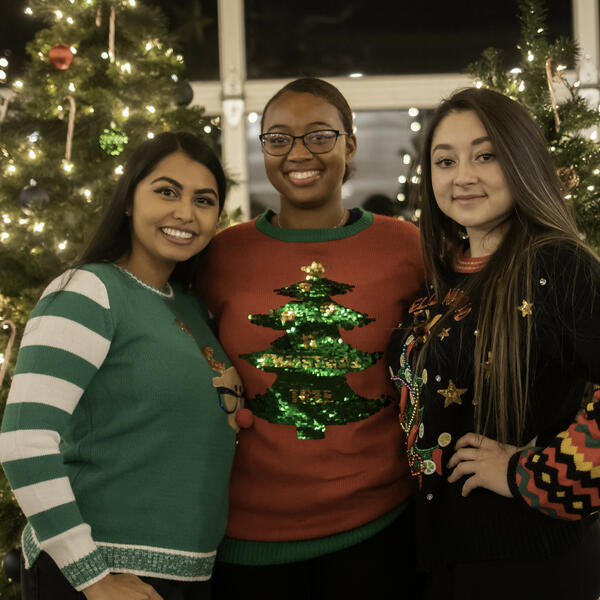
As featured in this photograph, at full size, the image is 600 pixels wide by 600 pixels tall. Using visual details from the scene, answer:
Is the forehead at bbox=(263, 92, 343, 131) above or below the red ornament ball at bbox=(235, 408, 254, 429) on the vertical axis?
above

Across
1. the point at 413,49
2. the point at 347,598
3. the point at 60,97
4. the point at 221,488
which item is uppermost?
the point at 413,49

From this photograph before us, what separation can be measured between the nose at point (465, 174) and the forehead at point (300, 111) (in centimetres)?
55

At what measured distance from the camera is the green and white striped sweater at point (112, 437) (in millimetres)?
1326

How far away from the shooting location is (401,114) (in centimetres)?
465

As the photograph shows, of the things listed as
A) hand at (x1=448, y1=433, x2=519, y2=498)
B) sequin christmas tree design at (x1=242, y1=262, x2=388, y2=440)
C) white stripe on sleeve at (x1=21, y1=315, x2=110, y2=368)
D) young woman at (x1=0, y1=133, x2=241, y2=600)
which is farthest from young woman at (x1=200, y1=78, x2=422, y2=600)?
white stripe on sleeve at (x1=21, y1=315, x2=110, y2=368)

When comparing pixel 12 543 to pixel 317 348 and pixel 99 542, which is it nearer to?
pixel 99 542

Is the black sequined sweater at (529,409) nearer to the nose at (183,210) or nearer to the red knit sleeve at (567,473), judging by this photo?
the red knit sleeve at (567,473)

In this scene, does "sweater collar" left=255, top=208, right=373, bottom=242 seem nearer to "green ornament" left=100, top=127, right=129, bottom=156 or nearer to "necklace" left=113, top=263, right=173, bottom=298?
"necklace" left=113, top=263, right=173, bottom=298

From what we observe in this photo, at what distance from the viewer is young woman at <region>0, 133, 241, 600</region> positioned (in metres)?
1.33

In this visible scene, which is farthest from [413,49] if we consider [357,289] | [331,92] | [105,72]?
[357,289]

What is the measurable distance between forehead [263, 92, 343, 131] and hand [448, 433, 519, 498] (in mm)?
982

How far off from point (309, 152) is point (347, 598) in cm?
119

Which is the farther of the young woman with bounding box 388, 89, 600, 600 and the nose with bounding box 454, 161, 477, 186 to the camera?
the nose with bounding box 454, 161, 477, 186

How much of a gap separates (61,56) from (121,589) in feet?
7.32
